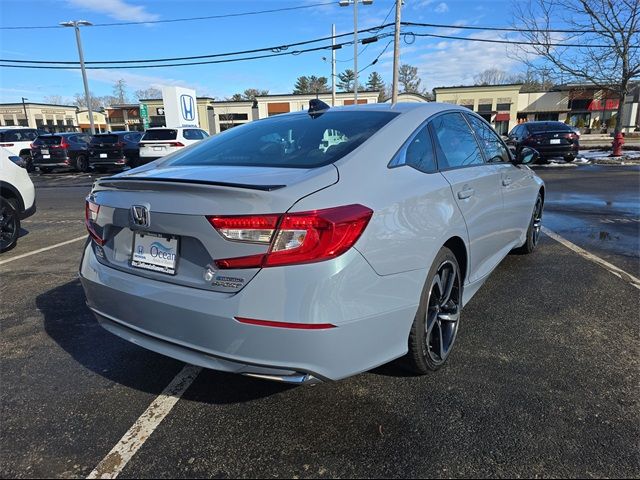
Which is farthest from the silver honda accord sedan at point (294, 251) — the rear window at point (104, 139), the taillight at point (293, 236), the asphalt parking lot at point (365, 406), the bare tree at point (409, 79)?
the bare tree at point (409, 79)

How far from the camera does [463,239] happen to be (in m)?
2.86

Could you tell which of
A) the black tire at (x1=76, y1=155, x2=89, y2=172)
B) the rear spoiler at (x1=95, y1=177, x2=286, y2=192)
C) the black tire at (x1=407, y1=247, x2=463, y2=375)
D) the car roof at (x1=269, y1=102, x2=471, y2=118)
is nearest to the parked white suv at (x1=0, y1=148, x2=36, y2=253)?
the rear spoiler at (x1=95, y1=177, x2=286, y2=192)

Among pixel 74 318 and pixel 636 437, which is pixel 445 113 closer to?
pixel 636 437

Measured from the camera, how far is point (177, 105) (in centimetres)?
2292

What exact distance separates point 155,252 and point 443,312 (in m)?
1.74

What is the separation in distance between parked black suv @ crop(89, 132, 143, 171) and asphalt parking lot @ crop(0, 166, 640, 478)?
613 inches

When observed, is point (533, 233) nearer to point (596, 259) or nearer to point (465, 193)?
point (596, 259)

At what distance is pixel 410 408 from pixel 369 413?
23 centimetres

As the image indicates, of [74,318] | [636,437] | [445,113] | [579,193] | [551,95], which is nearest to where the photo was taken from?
[636,437]

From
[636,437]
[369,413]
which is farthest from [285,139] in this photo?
[636,437]

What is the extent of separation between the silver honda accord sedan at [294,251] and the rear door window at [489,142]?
936mm

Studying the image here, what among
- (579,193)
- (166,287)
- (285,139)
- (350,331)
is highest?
(285,139)

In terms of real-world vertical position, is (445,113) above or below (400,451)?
above

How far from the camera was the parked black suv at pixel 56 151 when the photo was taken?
18.0m
